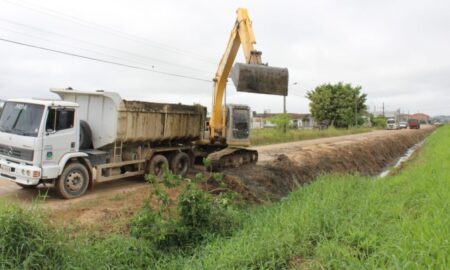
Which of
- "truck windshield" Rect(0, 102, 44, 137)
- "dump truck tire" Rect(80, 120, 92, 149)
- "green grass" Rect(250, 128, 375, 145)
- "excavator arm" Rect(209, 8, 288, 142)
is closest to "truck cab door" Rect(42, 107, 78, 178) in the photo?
"truck windshield" Rect(0, 102, 44, 137)

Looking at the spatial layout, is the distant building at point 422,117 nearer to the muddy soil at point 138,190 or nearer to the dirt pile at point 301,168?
the dirt pile at point 301,168

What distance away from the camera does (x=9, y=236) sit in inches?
185

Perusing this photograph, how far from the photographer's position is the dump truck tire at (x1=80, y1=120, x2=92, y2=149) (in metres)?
10.0

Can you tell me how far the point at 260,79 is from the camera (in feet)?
38.9

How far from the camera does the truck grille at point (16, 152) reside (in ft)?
27.5

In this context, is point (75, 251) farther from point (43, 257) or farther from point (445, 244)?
point (445, 244)

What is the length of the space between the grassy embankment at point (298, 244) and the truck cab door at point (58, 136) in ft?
10.8

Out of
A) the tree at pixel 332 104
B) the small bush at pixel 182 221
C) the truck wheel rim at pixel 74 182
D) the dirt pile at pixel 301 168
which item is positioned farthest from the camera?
the tree at pixel 332 104

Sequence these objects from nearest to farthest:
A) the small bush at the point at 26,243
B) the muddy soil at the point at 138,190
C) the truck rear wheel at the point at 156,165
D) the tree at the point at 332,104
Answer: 1. the small bush at the point at 26,243
2. the muddy soil at the point at 138,190
3. the truck rear wheel at the point at 156,165
4. the tree at the point at 332,104

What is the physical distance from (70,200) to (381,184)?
776cm

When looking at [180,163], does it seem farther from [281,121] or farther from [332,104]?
[332,104]

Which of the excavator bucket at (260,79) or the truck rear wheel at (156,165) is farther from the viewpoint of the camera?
the excavator bucket at (260,79)

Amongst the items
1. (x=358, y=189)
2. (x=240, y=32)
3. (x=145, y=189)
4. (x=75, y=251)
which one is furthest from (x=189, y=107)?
(x=75, y=251)

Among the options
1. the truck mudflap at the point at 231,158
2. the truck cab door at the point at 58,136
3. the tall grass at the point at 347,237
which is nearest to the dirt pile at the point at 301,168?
the truck mudflap at the point at 231,158
